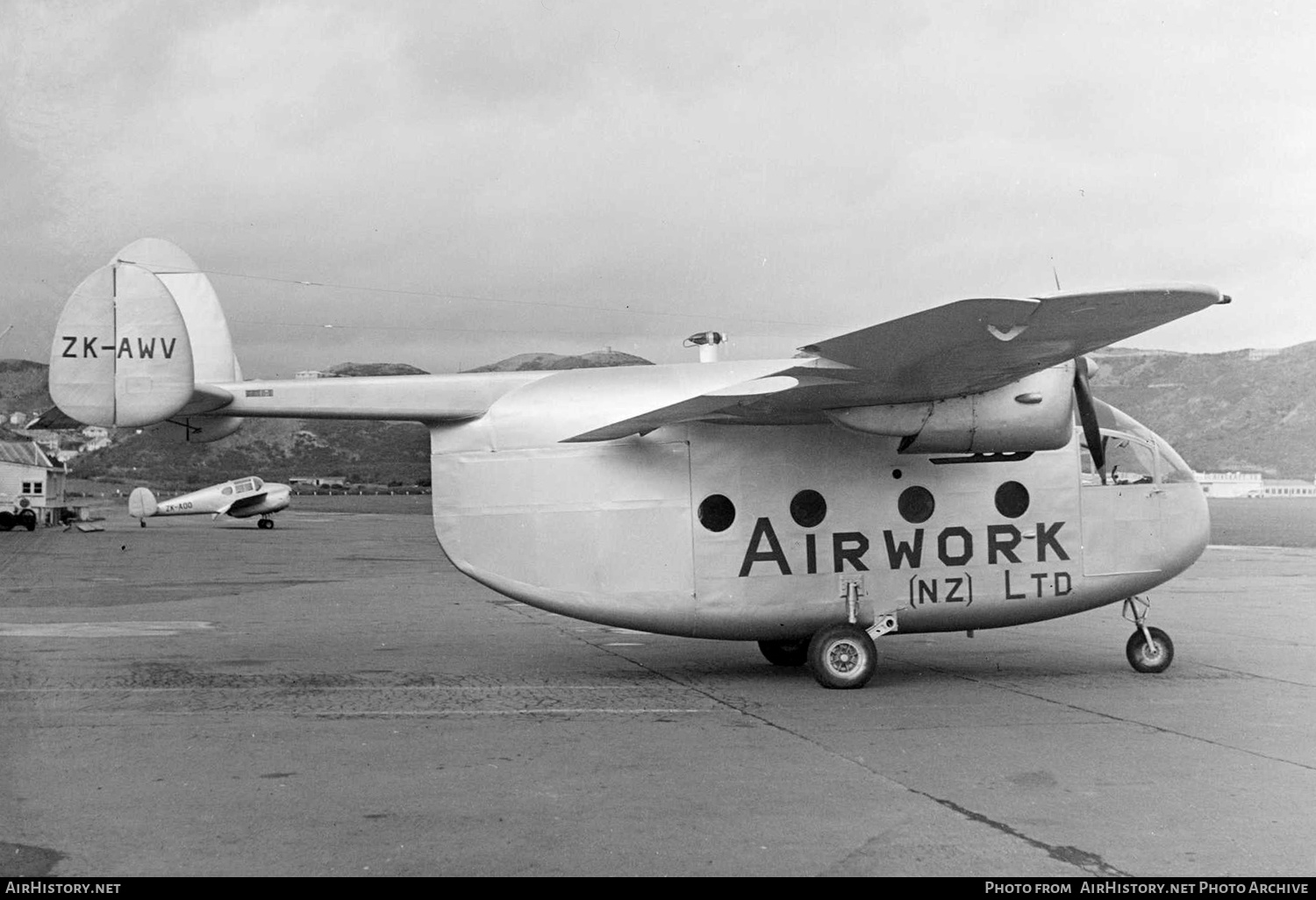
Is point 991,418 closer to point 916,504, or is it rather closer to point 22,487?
point 916,504

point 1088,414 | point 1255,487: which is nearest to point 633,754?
point 1088,414

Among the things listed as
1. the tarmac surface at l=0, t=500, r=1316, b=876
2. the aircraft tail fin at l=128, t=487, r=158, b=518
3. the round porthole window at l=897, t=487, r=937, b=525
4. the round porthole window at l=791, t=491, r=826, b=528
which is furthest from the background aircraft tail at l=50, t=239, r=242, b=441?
the aircraft tail fin at l=128, t=487, r=158, b=518

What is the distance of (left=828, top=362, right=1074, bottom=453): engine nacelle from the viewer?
391 inches

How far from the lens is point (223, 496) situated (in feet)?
173

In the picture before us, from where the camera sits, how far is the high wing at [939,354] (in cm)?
767

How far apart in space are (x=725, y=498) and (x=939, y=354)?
2.88 m

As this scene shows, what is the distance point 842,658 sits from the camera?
10.5 meters

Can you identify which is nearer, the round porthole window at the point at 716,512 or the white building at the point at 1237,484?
the round porthole window at the point at 716,512

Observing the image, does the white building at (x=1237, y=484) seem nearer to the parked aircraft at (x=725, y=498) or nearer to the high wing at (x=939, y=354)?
the parked aircraft at (x=725, y=498)

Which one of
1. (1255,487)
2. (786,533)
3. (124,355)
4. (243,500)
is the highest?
(124,355)

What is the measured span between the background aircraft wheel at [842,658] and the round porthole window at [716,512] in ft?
4.67

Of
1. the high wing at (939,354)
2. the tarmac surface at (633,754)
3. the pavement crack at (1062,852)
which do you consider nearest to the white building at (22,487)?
the tarmac surface at (633,754)

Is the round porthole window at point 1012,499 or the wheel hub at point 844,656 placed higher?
the round porthole window at point 1012,499
